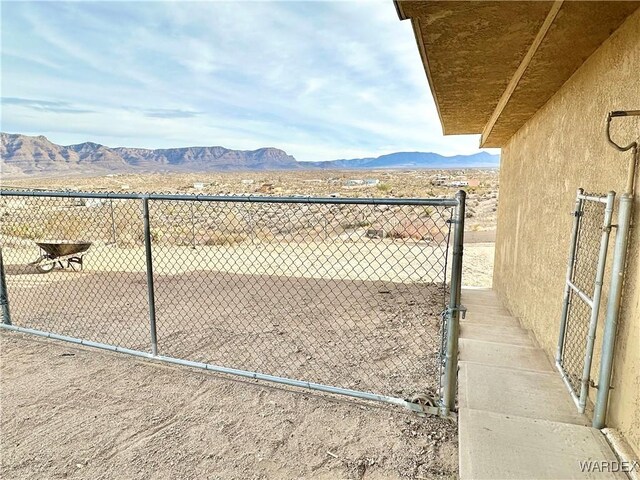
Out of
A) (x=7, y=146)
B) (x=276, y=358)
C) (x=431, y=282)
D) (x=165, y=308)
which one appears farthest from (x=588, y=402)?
(x=7, y=146)

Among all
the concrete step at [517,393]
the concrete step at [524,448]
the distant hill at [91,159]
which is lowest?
the concrete step at [517,393]

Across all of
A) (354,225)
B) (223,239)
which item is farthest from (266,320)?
(354,225)

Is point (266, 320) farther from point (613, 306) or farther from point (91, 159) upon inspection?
point (91, 159)

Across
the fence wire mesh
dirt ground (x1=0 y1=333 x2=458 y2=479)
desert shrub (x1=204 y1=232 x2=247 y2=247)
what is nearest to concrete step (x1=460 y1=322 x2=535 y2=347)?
the fence wire mesh

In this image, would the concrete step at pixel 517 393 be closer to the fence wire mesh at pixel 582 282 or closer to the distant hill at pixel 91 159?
the fence wire mesh at pixel 582 282

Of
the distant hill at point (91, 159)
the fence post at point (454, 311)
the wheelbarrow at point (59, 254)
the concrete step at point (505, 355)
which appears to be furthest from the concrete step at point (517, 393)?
the distant hill at point (91, 159)

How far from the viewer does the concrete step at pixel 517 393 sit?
8.34 ft

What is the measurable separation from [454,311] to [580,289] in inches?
43.0

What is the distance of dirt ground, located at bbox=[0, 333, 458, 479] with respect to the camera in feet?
8.32

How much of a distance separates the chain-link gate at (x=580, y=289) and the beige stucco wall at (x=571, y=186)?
15 cm

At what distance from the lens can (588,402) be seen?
8.66 ft

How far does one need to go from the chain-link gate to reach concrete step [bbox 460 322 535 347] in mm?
1187

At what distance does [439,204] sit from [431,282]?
22.9 feet

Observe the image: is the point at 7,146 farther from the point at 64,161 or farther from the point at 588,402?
the point at 588,402
